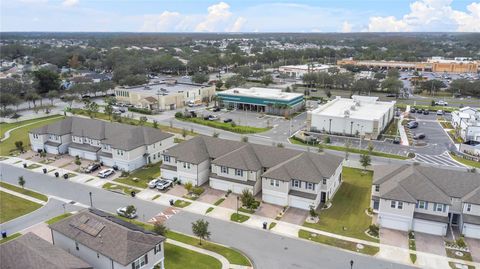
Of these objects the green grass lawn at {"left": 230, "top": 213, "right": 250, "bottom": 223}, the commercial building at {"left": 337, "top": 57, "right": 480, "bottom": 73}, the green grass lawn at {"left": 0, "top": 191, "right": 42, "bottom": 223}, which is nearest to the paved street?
the green grass lawn at {"left": 230, "top": 213, "right": 250, "bottom": 223}

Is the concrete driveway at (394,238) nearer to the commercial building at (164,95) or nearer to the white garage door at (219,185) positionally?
the white garage door at (219,185)

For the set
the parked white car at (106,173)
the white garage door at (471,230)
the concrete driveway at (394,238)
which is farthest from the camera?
the parked white car at (106,173)

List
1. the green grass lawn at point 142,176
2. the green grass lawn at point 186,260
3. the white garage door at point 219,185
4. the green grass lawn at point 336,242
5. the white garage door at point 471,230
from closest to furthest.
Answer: the green grass lawn at point 186,260 → the green grass lawn at point 336,242 → the white garage door at point 471,230 → the white garage door at point 219,185 → the green grass lawn at point 142,176

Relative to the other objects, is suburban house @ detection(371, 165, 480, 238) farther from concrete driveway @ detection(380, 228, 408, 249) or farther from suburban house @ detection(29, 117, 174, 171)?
suburban house @ detection(29, 117, 174, 171)

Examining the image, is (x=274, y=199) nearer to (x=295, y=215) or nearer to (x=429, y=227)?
(x=295, y=215)

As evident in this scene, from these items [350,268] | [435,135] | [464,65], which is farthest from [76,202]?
[464,65]

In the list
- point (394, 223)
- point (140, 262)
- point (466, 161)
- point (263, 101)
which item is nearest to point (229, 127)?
point (263, 101)

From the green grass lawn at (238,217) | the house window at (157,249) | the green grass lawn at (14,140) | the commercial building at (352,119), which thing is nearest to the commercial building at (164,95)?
the green grass lawn at (14,140)

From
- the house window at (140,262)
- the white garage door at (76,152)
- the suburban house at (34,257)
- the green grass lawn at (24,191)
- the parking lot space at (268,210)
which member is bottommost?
the parking lot space at (268,210)
